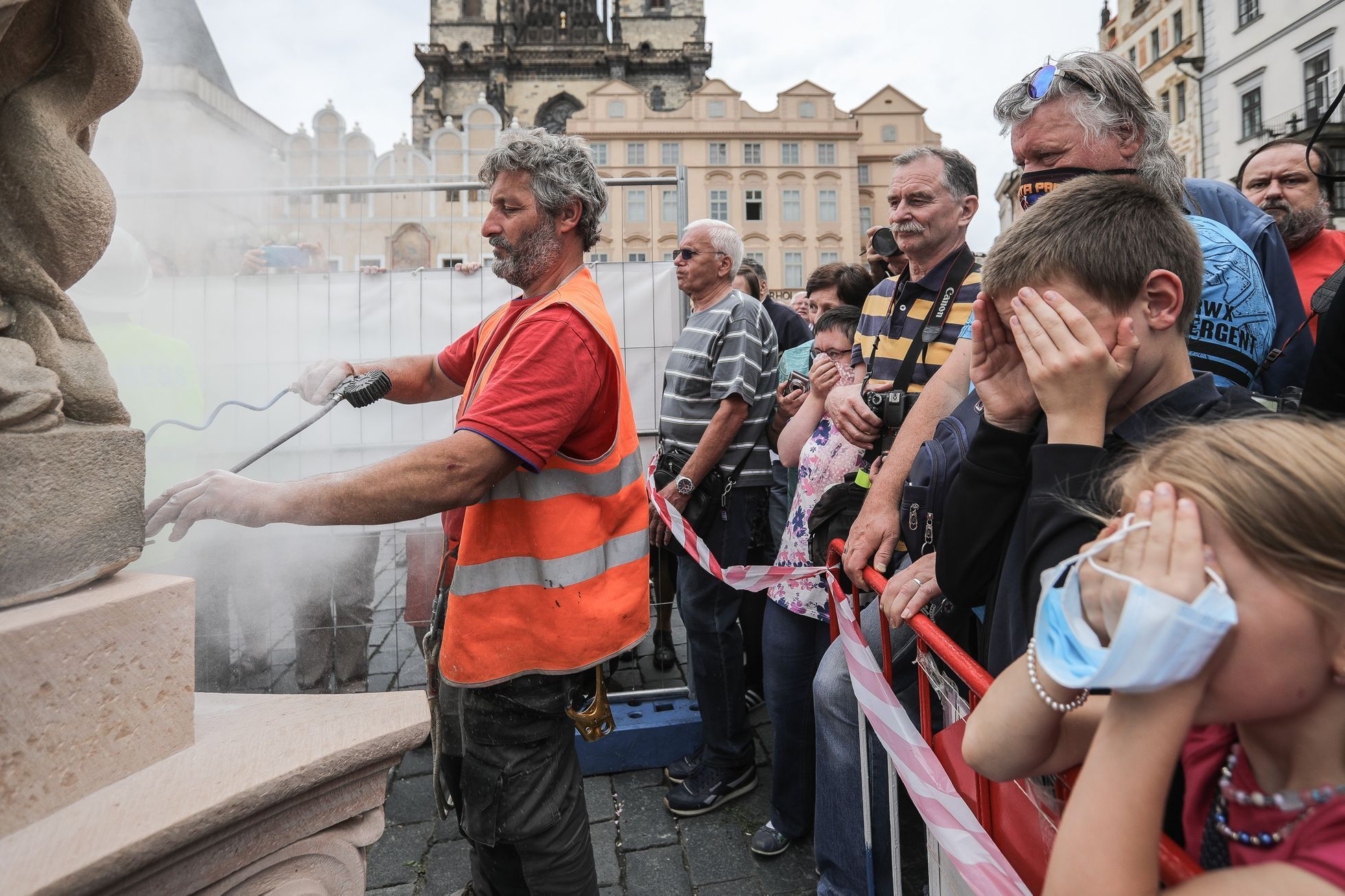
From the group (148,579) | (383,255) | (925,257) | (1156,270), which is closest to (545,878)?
(148,579)

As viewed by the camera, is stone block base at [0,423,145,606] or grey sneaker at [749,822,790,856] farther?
grey sneaker at [749,822,790,856]

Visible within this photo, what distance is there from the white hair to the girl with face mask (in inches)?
119

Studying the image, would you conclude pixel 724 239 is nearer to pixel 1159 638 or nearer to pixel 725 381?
pixel 725 381

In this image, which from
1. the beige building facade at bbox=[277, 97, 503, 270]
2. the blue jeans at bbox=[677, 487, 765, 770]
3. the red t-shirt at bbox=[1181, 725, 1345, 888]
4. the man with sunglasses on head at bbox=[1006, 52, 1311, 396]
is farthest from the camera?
the beige building facade at bbox=[277, 97, 503, 270]

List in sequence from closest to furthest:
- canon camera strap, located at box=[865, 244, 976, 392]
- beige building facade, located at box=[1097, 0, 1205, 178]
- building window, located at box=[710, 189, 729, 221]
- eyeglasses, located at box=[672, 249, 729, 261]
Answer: canon camera strap, located at box=[865, 244, 976, 392]
eyeglasses, located at box=[672, 249, 729, 261]
beige building facade, located at box=[1097, 0, 1205, 178]
building window, located at box=[710, 189, 729, 221]

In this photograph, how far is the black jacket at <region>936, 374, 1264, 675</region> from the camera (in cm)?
130

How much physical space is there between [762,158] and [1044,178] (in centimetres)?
4109

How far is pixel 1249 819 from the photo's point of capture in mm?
949

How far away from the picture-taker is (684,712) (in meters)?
3.79

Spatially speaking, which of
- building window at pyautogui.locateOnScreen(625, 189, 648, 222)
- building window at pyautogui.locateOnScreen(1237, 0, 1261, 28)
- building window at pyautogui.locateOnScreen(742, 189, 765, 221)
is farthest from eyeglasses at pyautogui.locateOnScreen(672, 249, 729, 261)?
building window at pyautogui.locateOnScreen(742, 189, 765, 221)

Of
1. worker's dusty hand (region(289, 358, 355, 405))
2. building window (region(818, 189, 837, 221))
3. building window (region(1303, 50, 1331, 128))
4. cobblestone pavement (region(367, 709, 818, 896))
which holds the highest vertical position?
building window (region(818, 189, 837, 221))

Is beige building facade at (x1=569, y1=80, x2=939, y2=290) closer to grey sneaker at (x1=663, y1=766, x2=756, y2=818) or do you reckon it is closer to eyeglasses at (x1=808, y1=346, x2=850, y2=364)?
eyeglasses at (x1=808, y1=346, x2=850, y2=364)

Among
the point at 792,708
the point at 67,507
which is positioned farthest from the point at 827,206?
the point at 67,507

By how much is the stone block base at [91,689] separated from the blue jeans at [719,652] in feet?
7.03
